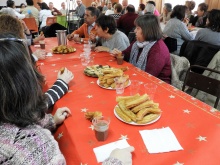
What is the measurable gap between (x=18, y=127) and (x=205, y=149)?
0.84m

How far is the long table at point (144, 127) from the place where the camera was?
0.91 m

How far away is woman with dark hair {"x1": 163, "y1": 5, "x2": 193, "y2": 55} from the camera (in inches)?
137

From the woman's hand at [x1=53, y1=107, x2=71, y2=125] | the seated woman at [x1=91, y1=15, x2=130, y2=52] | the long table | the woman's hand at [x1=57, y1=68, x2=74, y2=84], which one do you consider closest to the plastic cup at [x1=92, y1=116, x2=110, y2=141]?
the long table

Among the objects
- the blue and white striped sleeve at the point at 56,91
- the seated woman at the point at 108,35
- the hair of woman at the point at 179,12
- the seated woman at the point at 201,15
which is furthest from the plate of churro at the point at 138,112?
the seated woman at the point at 201,15

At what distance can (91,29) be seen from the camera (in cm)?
334

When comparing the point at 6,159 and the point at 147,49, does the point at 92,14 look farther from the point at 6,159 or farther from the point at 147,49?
the point at 6,159

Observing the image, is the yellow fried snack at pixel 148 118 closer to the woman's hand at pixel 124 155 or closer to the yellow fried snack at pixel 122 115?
the yellow fried snack at pixel 122 115

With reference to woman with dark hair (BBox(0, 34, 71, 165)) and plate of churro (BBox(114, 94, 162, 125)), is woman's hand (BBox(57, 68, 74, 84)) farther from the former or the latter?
woman with dark hair (BBox(0, 34, 71, 165))

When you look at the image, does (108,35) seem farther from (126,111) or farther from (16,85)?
(16,85)

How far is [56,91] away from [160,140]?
31.3 inches

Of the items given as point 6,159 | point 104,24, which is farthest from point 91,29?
point 6,159

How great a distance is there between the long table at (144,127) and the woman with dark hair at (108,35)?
48.3 inches

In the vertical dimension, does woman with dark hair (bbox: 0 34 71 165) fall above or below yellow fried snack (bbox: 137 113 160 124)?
above

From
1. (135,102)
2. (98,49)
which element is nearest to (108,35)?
(98,49)
